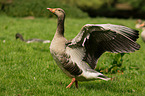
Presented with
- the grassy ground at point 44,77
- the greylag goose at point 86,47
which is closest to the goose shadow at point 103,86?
the grassy ground at point 44,77

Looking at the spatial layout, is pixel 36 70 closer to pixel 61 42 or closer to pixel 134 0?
pixel 61 42

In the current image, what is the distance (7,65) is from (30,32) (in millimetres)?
5885

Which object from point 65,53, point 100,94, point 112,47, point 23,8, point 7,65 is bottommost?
point 23,8

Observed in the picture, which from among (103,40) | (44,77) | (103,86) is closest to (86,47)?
(103,40)

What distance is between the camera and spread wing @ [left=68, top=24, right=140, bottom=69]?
150 inches

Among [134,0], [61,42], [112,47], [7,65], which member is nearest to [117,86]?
[112,47]

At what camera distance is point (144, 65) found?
23.1 ft

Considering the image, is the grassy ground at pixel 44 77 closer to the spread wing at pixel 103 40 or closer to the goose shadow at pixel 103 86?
the goose shadow at pixel 103 86

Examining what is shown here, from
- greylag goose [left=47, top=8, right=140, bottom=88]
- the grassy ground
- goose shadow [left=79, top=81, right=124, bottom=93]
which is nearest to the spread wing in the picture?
greylag goose [left=47, top=8, right=140, bottom=88]

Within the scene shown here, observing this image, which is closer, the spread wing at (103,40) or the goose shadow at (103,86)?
the spread wing at (103,40)

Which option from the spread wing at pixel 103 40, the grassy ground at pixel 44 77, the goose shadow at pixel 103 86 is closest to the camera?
the spread wing at pixel 103 40

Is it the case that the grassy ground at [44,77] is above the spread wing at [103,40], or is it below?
below

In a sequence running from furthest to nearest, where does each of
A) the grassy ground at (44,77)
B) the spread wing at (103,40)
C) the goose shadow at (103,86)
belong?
1. the goose shadow at (103,86)
2. the grassy ground at (44,77)
3. the spread wing at (103,40)

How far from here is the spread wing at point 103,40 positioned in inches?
150
